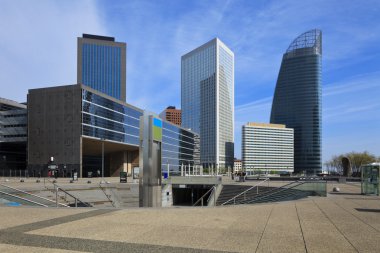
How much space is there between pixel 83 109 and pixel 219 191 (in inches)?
2076

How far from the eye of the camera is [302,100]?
181 m

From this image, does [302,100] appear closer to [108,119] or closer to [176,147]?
[176,147]

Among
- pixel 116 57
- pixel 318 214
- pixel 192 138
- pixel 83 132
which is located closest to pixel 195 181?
pixel 318 214

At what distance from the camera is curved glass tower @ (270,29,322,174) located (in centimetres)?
17925

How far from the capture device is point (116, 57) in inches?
7219

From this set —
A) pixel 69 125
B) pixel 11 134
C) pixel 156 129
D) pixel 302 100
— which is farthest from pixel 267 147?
pixel 156 129

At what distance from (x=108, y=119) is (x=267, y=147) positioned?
11381cm

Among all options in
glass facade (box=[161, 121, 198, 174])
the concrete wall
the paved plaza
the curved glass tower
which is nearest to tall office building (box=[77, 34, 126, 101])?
glass facade (box=[161, 121, 198, 174])

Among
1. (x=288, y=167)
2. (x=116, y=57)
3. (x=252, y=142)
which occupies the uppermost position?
(x=116, y=57)

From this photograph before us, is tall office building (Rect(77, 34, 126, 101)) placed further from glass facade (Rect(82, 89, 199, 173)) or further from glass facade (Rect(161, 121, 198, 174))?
glass facade (Rect(82, 89, 199, 173))

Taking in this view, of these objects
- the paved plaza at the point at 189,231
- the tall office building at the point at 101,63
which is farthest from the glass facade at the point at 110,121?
the paved plaza at the point at 189,231

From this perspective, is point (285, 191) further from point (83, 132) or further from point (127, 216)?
point (83, 132)

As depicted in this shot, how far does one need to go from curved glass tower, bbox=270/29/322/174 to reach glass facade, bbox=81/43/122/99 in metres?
84.3

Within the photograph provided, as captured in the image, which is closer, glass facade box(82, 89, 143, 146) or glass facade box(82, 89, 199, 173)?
glass facade box(82, 89, 143, 146)
